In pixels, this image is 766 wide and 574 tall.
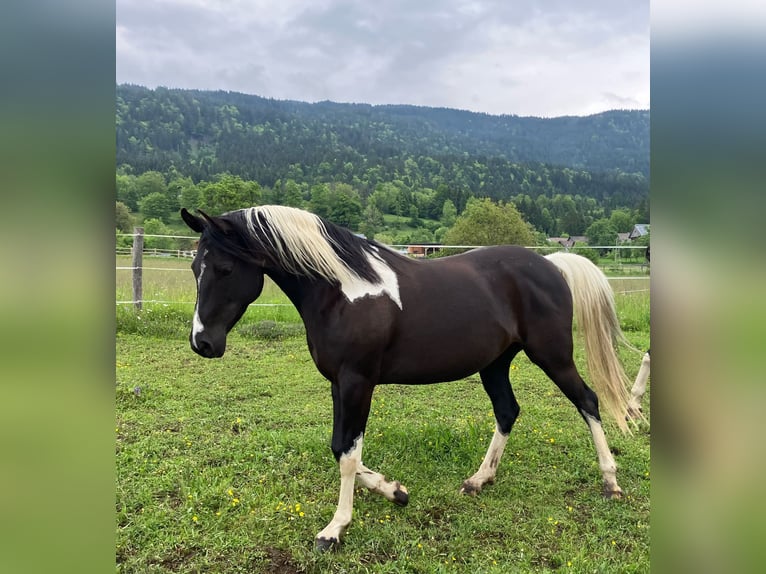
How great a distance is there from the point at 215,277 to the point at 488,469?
85.0 inches

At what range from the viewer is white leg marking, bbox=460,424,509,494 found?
306cm

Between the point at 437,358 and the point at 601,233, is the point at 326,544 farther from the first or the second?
the point at 601,233

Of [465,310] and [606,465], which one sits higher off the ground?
[465,310]

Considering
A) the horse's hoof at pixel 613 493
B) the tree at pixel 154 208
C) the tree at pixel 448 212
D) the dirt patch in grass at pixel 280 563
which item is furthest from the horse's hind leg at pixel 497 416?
the tree at pixel 448 212

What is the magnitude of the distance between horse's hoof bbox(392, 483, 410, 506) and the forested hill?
52273 mm

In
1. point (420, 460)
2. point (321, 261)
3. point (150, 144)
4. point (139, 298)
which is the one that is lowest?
point (420, 460)

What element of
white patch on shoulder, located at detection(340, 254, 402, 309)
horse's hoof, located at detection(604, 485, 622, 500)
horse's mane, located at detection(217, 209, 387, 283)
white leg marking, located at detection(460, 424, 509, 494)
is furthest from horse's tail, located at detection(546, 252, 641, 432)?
horse's mane, located at detection(217, 209, 387, 283)

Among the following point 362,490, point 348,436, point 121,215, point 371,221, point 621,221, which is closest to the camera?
point 121,215

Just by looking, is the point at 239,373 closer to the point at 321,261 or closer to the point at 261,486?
the point at 261,486

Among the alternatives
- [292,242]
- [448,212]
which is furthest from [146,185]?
[448,212]

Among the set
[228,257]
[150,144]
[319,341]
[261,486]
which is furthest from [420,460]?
[150,144]

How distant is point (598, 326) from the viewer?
3.31 meters
